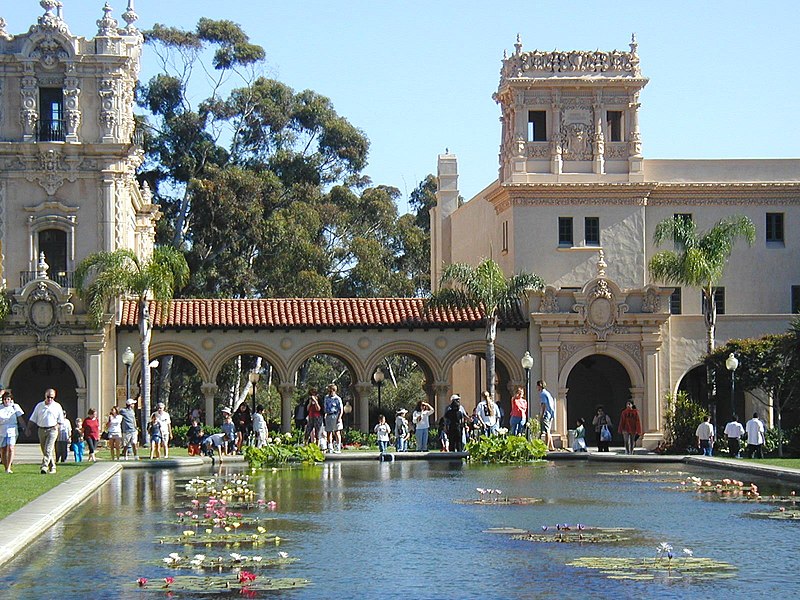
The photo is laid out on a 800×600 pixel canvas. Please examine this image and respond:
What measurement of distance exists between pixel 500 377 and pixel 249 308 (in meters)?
9.16

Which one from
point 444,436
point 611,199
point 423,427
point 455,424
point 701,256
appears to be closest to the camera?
point 423,427

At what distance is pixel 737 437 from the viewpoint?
3712 cm

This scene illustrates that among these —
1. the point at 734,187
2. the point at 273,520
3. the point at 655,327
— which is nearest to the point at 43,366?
the point at 655,327

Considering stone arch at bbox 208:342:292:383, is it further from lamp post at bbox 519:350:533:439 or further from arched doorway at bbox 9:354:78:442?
lamp post at bbox 519:350:533:439

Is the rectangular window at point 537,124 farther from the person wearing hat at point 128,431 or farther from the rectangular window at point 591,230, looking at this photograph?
the person wearing hat at point 128,431

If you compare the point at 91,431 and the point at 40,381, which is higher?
the point at 40,381

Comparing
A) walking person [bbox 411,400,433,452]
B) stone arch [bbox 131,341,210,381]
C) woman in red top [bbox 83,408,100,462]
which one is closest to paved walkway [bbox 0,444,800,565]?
woman in red top [bbox 83,408,100,462]

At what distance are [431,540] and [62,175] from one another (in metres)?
30.4

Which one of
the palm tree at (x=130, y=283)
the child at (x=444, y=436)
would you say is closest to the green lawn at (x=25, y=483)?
the palm tree at (x=130, y=283)

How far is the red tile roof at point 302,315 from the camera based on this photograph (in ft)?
153


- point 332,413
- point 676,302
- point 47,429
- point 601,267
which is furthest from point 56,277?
point 676,302

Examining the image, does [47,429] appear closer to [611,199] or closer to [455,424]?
[455,424]

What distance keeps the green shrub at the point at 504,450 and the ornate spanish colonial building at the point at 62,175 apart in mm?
14341

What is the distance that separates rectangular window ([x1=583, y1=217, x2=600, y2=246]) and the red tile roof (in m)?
3.98
